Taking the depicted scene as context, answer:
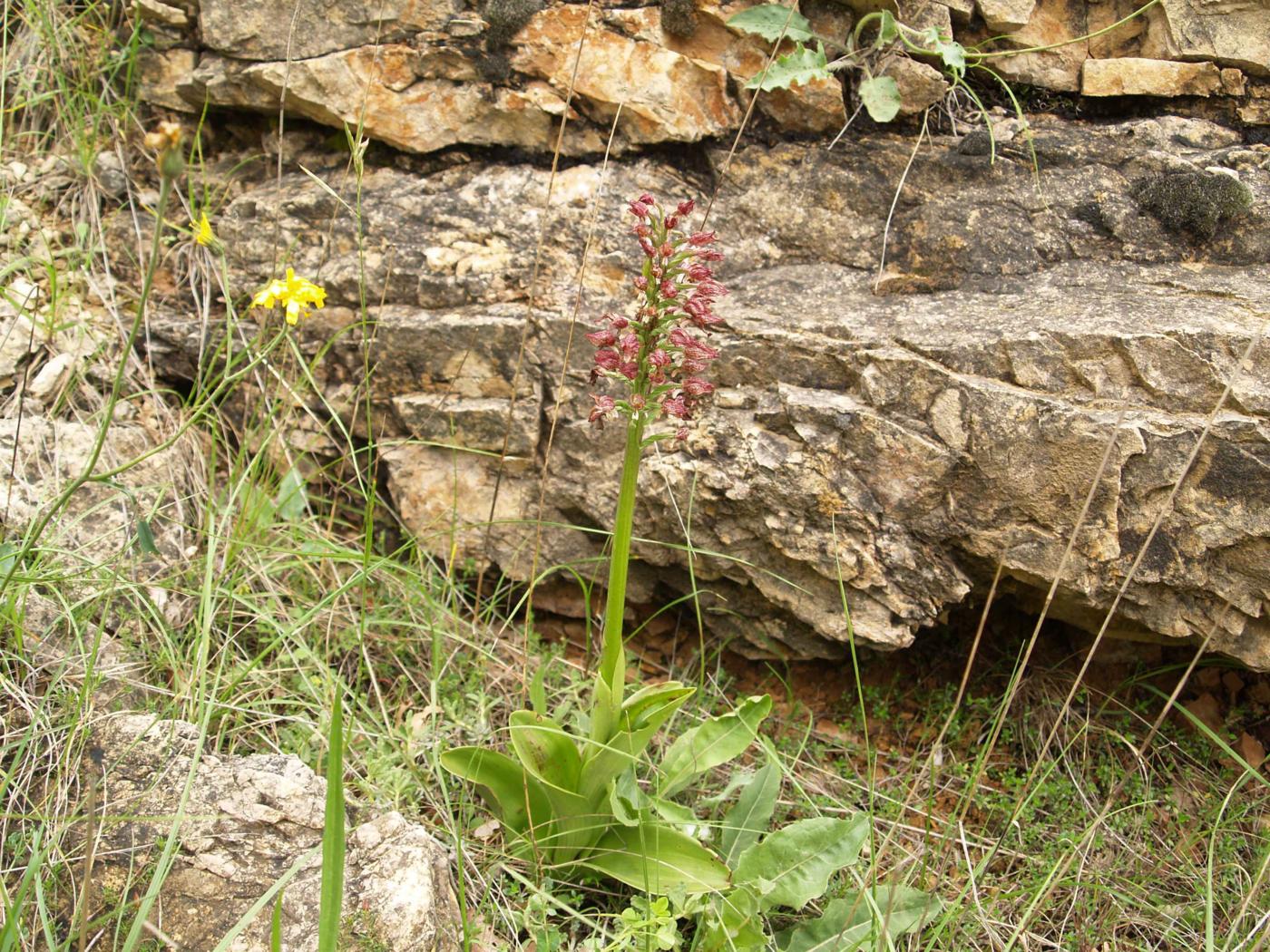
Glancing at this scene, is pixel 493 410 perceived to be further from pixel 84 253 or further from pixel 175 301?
pixel 84 253

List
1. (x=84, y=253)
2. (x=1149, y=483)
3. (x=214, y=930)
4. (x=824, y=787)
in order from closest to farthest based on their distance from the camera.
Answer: (x=214, y=930), (x=1149, y=483), (x=824, y=787), (x=84, y=253)

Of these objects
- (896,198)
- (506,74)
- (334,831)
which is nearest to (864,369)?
(896,198)

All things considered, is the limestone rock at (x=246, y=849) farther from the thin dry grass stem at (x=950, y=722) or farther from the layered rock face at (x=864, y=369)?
the thin dry grass stem at (x=950, y=722)

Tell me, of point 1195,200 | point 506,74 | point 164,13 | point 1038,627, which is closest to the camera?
point 1038,627

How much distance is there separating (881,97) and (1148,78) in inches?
33.5

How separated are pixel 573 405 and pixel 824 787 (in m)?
1.35

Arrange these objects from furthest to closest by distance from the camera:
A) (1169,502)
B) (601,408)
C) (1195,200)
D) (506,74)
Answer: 1. (506,74)
2. (1195,200)
3. (601,408)
4. (1169,502)

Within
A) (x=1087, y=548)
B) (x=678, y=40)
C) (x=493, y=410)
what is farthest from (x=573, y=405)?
(x=1087, y=548)

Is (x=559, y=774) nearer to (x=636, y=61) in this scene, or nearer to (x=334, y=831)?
(x=334, y=831)

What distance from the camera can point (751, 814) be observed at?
245cm

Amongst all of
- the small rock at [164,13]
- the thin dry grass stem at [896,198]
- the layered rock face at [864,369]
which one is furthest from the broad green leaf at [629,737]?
the small rock at [164,13]

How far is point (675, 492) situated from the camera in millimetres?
2916

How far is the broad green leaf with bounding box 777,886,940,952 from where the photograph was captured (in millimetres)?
2191

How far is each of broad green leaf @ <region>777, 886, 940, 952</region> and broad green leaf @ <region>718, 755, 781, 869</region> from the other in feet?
0.71
